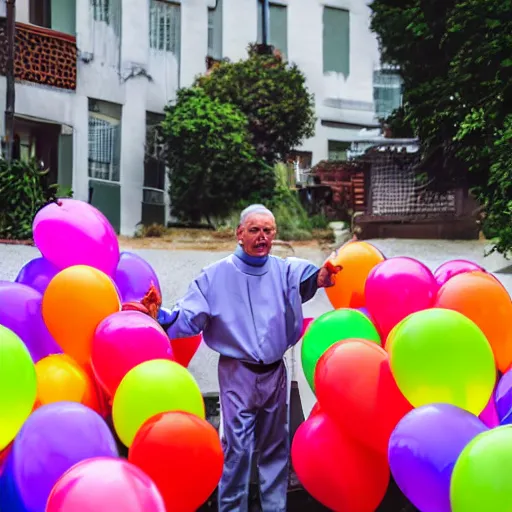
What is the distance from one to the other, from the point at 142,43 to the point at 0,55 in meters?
0.85

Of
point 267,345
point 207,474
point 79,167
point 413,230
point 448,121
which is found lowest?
point 207,474

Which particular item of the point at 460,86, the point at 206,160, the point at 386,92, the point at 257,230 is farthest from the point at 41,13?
the point at 257,230

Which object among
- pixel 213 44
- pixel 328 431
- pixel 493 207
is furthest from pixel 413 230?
pixel 328 431

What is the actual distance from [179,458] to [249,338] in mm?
599

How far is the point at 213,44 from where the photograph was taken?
506cm

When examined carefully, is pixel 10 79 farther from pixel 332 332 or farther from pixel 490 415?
pixel 490 415

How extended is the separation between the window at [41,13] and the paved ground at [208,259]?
1.34m

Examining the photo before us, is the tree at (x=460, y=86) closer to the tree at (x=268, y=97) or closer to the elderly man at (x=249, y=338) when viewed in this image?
the tree at (x=268, y=97)

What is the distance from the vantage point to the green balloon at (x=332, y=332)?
107 inches

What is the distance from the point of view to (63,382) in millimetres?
2555

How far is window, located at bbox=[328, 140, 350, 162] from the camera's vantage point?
5020mm

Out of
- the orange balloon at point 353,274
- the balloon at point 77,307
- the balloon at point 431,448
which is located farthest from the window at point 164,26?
the balloon at point 431,448

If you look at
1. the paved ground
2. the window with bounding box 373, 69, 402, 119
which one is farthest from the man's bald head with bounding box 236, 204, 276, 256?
the window with bounding box 373, 69, 402, 119

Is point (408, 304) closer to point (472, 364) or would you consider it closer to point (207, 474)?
point (472, 364)
